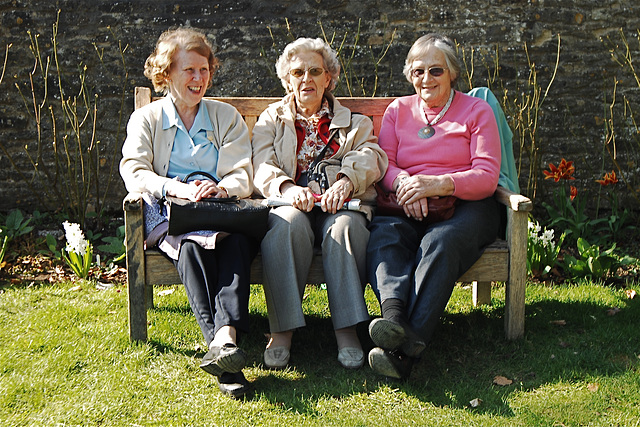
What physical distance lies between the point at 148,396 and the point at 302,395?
0.63 meters

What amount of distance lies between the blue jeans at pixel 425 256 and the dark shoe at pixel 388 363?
0.15 m

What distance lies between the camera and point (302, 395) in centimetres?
281

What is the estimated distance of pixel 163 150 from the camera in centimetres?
348

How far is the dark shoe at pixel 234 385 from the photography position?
2754 millimetres

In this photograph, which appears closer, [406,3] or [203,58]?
[203,58]

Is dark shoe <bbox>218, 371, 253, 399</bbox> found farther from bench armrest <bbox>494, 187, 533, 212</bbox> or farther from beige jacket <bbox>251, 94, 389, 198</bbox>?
bench armrest <bbox>494, 187, 533, 212</bbox>

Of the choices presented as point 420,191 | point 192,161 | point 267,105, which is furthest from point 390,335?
point 267,105

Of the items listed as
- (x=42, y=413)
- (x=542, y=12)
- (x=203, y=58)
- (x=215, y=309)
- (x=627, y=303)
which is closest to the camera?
(x=42, y=413)

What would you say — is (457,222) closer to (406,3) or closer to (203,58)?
(203,58)

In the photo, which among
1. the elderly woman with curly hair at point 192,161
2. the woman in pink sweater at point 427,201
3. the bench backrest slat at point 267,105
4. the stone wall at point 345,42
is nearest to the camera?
the woman in pink sweater at point 427,201

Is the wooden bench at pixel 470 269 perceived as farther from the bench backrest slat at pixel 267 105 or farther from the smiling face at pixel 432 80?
the bench backrest slat at pixel 267 105

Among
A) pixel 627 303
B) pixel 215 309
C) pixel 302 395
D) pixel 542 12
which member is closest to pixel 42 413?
pixel 215 309

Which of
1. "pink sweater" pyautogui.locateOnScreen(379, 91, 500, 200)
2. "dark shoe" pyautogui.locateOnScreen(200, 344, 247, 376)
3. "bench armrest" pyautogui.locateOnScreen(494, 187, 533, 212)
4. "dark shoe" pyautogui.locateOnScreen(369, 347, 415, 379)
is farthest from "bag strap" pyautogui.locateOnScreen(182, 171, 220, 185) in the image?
"bench armrest" pyautogui.locateOnScreen(494, 187, 533, 212)

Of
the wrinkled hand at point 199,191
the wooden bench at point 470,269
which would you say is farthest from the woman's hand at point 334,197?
the wrinkled hand at point 199,191
